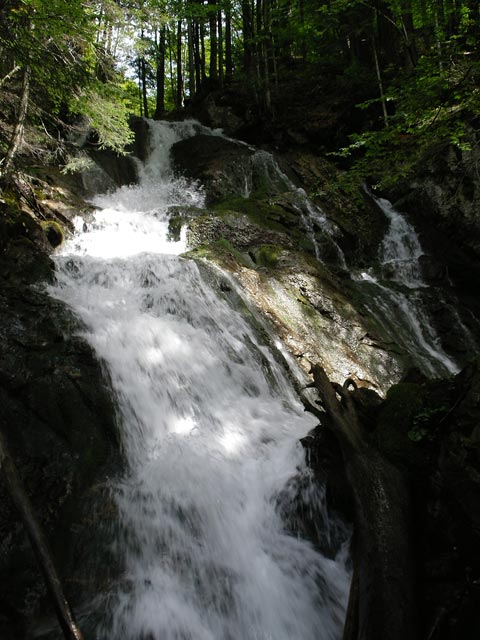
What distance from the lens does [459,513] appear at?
246 centimetres

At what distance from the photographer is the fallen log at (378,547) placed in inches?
89.4

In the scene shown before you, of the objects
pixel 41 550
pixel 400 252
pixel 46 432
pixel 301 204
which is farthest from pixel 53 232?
pixel 400 252

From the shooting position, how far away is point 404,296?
11828 mm

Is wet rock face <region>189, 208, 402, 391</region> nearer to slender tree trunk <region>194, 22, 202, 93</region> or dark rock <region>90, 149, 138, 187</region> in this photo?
dark rock <region>90, 149, 138, 187</region>

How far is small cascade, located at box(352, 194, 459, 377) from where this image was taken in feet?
33.7

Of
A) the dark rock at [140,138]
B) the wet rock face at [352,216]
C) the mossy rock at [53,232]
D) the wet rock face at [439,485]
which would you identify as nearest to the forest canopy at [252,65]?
the mossy rock at [53,232]

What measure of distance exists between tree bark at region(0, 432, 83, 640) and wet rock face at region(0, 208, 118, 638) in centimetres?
131

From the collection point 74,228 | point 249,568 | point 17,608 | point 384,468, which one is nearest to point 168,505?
point 249,568

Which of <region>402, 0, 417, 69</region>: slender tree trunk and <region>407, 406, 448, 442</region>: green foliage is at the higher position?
<region>402, 0, 417, 69</region>: slender tree trunk

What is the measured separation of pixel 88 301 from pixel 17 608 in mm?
4641

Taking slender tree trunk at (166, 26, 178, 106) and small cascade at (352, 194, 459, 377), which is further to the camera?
slender tree trunk at (166, 26, 178, 106)

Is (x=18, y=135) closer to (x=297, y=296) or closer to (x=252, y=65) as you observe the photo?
(x=297, y=296)

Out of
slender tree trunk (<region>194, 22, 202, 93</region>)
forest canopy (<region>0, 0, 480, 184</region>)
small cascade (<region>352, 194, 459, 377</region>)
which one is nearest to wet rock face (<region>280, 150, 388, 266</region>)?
small cascade (<region>352, 194, 459, 377</region>)

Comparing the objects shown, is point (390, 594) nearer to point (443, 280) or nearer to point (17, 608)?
point (17, 608)
